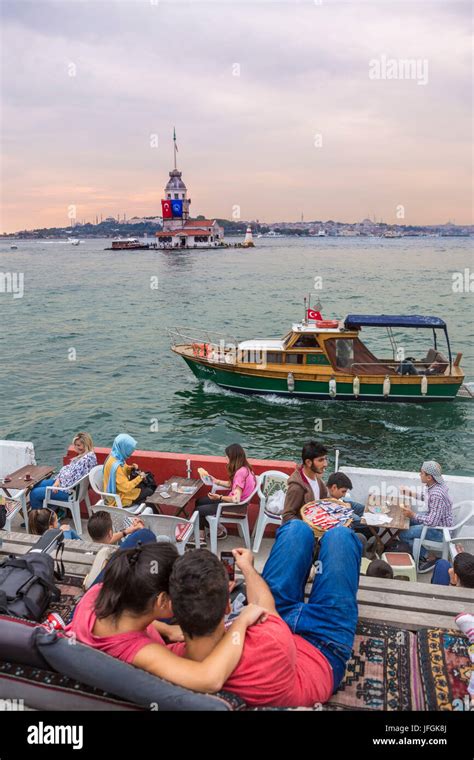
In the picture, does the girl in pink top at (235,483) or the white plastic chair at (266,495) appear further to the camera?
the white plastic chair at (266,495)

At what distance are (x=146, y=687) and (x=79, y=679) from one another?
1.15 ft

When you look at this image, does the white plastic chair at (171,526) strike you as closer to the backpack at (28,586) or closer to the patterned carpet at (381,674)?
the backpack at (28,586)

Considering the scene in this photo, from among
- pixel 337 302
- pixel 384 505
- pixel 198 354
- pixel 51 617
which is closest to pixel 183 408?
pixel 198 354

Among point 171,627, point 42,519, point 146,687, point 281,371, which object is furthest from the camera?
point 281,371

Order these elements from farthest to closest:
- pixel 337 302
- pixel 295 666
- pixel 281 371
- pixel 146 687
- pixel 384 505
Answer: pixel 337 302 → pixel 281 371 → pixel 384 505 → pixel 295 666 → pixel 146 687

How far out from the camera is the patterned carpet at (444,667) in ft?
10.4

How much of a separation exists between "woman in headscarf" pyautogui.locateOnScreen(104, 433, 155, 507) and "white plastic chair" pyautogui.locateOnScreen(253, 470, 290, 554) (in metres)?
1.41

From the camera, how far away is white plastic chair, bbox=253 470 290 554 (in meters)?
6.87

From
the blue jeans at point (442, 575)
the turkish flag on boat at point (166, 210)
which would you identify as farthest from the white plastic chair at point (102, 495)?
the turkish flag on boat at point (166, 210)

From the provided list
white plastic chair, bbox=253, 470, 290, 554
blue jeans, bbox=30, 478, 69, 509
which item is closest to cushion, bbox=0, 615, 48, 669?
white plastic chair, bbox=253, 470, 290, 554

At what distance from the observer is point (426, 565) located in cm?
630

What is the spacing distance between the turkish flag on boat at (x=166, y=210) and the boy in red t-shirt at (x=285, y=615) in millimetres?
182350

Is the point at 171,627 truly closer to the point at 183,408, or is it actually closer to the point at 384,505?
the point at 384,505

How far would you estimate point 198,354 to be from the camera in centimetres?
2069
